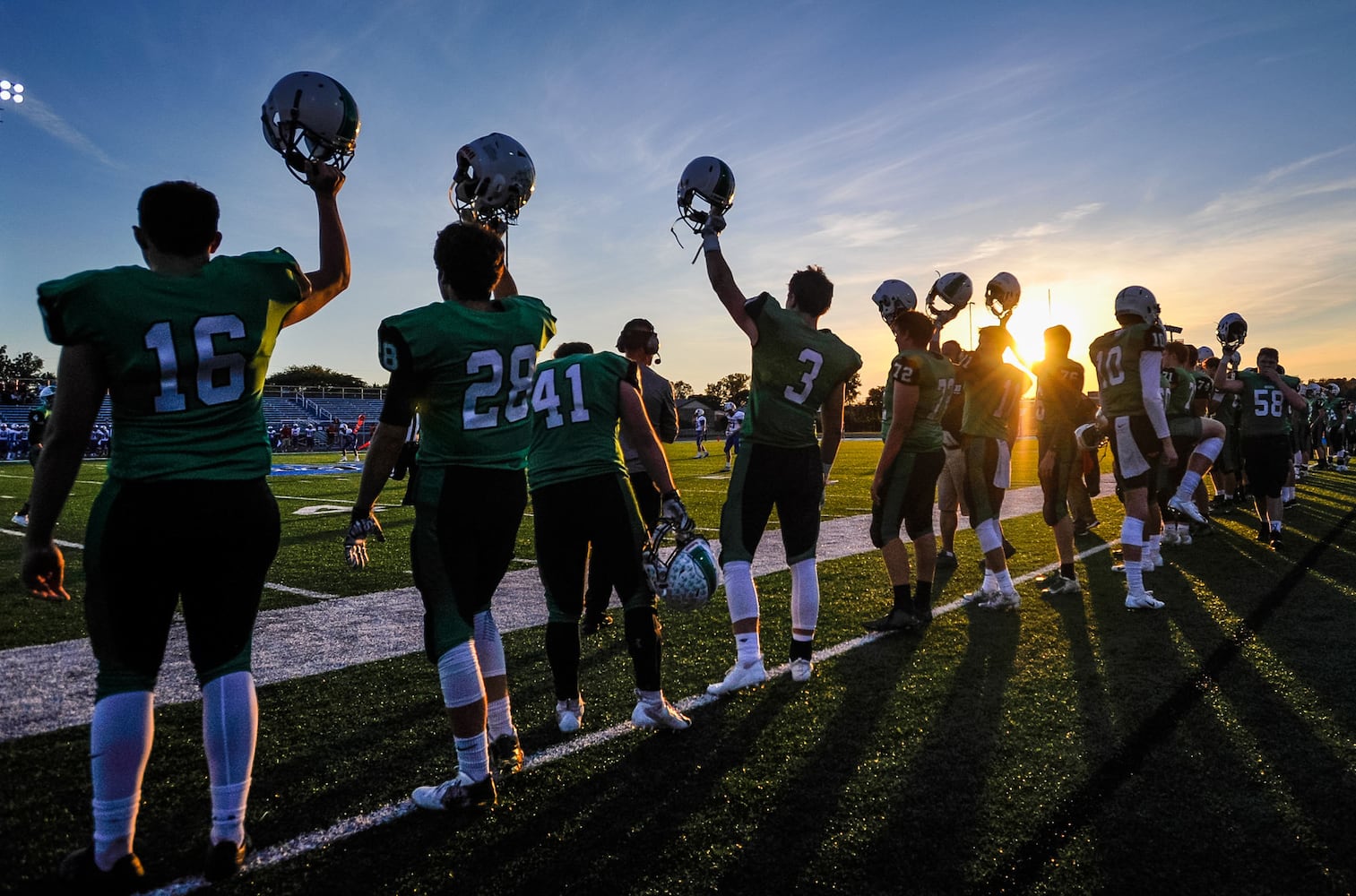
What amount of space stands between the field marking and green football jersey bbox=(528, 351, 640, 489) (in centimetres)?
113

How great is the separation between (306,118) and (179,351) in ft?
3.63

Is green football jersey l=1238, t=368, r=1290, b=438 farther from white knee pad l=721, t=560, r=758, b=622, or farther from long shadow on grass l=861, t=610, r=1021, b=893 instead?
white knee pad l=721, t=560, r=758, b=622

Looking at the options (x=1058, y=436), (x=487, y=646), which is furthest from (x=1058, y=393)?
(x=487, y=646)

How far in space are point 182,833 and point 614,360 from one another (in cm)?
236

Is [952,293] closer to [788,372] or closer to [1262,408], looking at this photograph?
[788,372]

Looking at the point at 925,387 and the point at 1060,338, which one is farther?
the point at 1060,338

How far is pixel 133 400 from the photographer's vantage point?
7.55ft

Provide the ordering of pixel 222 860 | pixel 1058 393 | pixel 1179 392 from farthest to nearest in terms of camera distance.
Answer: pixel 1179 392, pixel 1058 393, pixel 222 860

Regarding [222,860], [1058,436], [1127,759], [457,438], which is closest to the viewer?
[222,860]

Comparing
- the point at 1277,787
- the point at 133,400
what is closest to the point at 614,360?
the point at 133,400

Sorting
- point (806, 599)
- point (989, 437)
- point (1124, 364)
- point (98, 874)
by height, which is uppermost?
point (1124, 364)

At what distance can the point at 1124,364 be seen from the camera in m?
6.24

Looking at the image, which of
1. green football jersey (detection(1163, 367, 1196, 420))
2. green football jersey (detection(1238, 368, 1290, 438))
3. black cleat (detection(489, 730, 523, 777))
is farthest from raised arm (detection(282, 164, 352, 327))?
green football jersey (detection(1238, 368, 1290, 438))

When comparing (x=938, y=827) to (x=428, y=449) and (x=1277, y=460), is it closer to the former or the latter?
(x=428, y=449)
